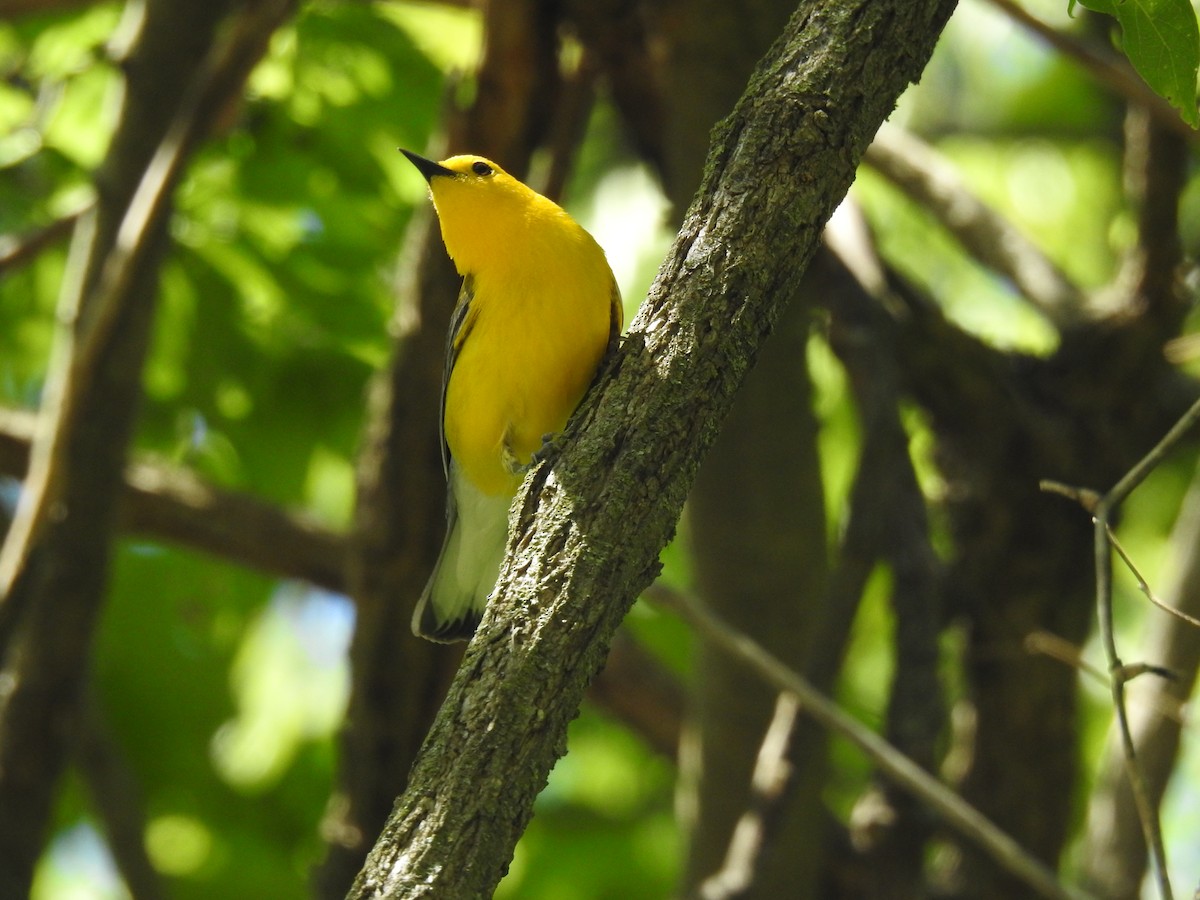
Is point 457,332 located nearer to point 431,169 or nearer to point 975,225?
point 431,169

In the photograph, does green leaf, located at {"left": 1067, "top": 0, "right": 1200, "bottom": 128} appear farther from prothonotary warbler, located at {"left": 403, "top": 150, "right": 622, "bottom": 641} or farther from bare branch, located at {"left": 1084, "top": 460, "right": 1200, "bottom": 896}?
bare branch, located at {"left": 1084, "top": 460, "right": 1200, "bottom": 896}

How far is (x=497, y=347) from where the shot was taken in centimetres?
466

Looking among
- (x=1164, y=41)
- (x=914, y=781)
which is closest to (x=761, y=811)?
(x=914, y=781)

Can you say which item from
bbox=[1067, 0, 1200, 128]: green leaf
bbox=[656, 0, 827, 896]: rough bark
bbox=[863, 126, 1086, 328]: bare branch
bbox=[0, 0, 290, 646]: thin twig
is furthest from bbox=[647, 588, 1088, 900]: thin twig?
bbox=[0, 0, 290, 646]: thin twig

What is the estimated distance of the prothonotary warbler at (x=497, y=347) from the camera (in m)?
4.50

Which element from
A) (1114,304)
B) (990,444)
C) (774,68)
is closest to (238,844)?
(990,444)

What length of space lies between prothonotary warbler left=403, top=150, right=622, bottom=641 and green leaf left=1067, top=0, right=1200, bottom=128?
2.21 metres

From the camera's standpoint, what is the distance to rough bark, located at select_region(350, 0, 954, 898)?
92.4 inches

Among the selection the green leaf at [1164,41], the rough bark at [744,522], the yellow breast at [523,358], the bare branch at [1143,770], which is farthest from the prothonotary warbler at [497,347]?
the bare branch at [1143,770]

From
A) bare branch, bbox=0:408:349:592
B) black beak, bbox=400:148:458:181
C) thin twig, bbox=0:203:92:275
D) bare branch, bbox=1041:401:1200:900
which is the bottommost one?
bare branch, bbox=0:408:349:592

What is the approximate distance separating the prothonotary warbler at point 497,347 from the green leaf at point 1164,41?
2.21m

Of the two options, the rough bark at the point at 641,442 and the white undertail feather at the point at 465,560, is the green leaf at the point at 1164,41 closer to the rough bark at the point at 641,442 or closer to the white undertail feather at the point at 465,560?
the rough bark at the point at 641,442

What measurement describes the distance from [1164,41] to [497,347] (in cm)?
258

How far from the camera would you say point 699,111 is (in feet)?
17.7
